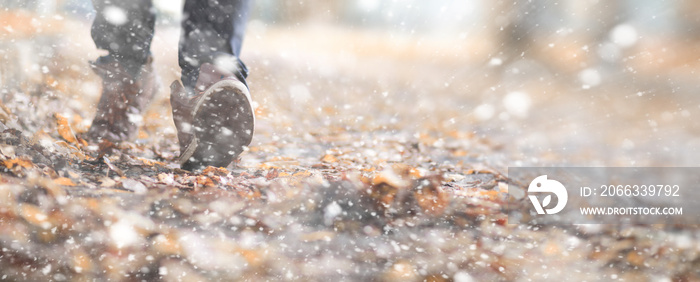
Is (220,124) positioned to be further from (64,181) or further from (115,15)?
(115,15)

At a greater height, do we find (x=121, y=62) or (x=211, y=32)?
(x=211, y=32)

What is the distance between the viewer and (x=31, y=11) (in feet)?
9.25

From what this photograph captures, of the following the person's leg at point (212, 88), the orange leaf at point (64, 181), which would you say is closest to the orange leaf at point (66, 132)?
the person's leg at point (212, 88)

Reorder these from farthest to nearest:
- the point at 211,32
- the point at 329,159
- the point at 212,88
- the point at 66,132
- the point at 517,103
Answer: the point at 517,103 < the point at 329,159 < the point at 66,132 < the point at 211,32 < the point at 212,88

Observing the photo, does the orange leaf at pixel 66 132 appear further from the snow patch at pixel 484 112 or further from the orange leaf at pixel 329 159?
the snow patch at pixel 484 112

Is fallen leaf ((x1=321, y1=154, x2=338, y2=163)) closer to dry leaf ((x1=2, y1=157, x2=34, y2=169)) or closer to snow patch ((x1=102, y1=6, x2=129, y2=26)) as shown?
snow patch ((x1=102, y1=6, x2=129, y2=26))

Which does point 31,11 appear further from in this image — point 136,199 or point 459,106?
point 459,106

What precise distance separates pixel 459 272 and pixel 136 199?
785 millimetres

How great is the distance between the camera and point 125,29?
1709 mm

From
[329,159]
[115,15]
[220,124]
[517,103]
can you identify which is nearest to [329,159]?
[329,159]

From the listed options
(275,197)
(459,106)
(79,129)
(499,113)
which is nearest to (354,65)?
(459,106)

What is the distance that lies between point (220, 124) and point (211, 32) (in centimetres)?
34

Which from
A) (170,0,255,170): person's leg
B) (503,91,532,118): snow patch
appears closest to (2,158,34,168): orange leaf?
(170,0,255,170): person's leg

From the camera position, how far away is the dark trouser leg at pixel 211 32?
1.40 metres
